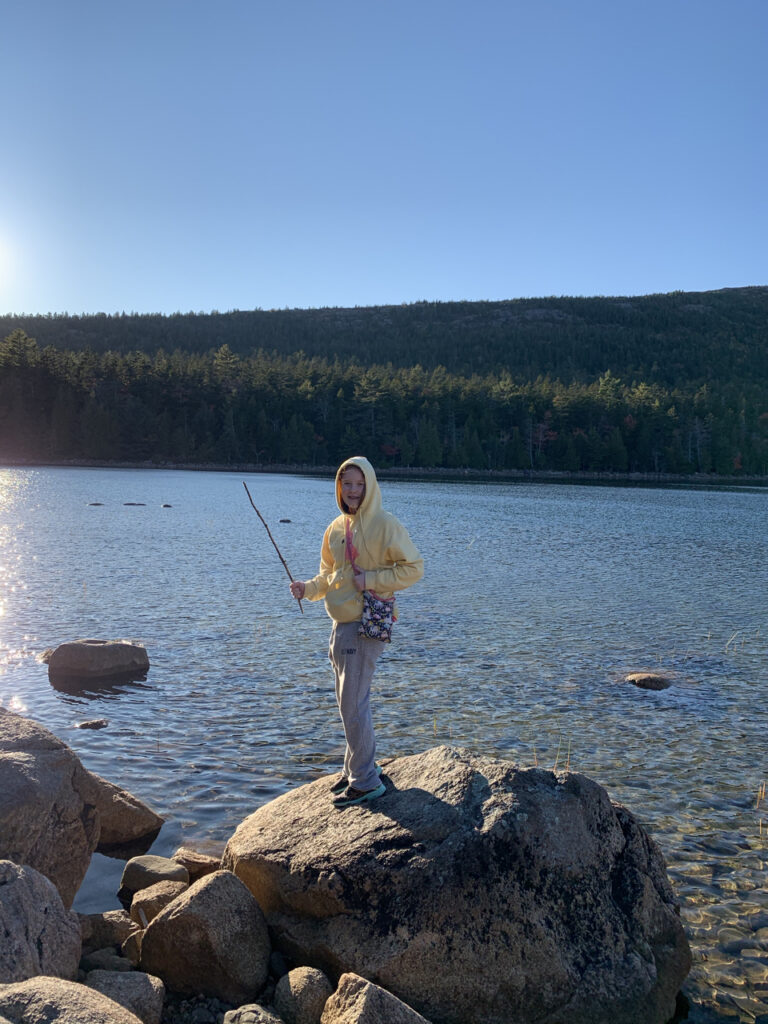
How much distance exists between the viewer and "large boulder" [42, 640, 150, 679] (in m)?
14.1

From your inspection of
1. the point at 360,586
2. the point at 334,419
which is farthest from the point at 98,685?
the point at 334,419

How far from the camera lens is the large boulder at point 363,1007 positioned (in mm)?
4523

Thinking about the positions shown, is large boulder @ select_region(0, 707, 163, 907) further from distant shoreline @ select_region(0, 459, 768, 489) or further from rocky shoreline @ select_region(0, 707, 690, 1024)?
distant shoreline @ select_region(0, 459, 768, 489)

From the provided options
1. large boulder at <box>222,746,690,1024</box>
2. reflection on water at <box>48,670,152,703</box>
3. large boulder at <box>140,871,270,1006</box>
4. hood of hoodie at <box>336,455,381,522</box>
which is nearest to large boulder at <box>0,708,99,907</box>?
large boulder at <box>140,871,270,1006</box>

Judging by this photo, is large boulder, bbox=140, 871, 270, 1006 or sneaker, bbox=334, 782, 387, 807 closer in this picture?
large boulder, bbox=140, 871, 270, 1006

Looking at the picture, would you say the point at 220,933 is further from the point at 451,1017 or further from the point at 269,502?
the point at 269,502

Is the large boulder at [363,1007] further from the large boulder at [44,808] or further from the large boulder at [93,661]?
the large boulder at [93,661]

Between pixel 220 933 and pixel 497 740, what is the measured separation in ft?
21.3

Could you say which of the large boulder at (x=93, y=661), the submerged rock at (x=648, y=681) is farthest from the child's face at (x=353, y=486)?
the submerged rock at (x=648, y=681)

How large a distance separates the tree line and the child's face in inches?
5344

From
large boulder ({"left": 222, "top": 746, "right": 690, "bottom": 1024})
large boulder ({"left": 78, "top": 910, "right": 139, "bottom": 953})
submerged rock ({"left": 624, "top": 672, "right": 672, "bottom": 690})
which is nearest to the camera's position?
large boulder ({"left": 222, "top": 746, "right": 690, "bottom": 1024})

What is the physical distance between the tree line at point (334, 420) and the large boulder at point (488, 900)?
137 meters

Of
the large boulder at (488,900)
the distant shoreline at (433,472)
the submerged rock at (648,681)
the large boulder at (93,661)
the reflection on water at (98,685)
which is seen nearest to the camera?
the large boulder at (488,900)

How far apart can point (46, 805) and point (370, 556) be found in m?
3.30
